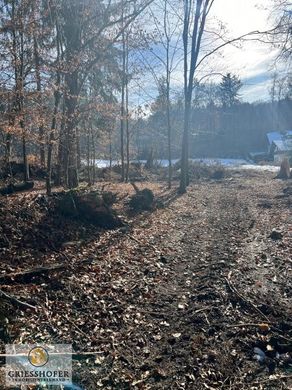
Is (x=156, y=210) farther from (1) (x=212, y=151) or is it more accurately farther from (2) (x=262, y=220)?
(1) (x=212, y=151)

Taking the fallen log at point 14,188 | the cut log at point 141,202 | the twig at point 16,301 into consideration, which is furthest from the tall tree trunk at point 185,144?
the twig at point 16,301

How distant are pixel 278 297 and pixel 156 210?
7.62 m

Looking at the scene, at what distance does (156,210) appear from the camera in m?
12.6

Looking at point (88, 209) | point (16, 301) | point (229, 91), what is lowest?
point (16, 301)

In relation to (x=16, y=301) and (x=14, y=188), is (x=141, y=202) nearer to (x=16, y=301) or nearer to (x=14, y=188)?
(x=14, y=188)

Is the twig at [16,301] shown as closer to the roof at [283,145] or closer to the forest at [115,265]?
the forest at [115,265]

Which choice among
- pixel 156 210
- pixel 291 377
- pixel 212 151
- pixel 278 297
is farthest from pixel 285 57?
pixel 212 151

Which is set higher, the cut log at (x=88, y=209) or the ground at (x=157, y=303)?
the cut log at (x=88, y=209)

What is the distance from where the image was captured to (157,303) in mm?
5195

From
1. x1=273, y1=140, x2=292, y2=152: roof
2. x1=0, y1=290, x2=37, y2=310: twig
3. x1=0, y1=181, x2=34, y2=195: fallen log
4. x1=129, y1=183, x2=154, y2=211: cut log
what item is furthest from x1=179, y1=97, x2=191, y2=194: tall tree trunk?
x1=273, y1=140, x2=292, y2=152: roof

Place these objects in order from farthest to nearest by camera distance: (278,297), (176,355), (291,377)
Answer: (278,297), (176,355), (291,377)

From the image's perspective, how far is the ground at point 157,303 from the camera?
3607mm

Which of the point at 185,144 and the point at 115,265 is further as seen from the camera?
the point at 185,144

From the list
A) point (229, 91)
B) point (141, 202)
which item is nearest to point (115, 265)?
point (141, 202)
